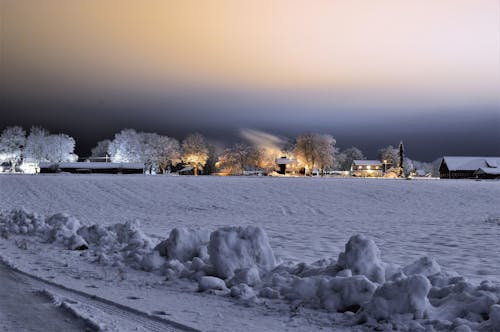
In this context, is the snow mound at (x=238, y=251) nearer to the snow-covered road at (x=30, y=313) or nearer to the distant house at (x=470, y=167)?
the snow-covered road at (x=30, y=313)

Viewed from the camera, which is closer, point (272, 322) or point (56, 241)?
point (272, 322)

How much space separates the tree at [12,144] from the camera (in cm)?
12825

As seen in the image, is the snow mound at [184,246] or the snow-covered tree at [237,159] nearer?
the snow mound at [184,246]

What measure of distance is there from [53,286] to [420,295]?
17.9 ft

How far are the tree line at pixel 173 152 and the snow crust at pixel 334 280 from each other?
357 ft

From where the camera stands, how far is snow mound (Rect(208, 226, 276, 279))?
28.7 ft

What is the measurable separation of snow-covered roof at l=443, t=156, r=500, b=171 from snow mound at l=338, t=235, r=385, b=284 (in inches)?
4058

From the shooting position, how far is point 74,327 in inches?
222

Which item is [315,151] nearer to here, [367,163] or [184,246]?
[367,163]

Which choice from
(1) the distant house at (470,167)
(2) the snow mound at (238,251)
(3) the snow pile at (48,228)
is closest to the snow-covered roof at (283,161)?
(1) the distant house at (470,167)

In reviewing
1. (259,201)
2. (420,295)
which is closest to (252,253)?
(420,295)

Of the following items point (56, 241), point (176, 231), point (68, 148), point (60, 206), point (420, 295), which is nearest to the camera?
point (420, 295)

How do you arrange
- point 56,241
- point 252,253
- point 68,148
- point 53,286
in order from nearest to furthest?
point 53,286, point 252,253, point 56,241, point 68,148

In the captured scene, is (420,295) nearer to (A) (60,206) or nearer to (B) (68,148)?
(A) (60,206)
